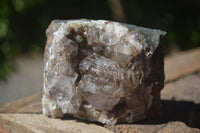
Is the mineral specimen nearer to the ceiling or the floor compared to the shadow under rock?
nearer to the ceiling

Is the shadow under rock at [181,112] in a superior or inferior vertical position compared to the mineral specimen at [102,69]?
inferior

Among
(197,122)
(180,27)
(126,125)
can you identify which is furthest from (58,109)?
(180,27)

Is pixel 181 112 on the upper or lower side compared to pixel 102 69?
lower

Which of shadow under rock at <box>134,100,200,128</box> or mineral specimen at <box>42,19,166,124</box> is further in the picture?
shadow under rock at <box>134,100,200,128</box>

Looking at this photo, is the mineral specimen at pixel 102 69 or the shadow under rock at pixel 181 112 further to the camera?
the shadow under rock at pixel 181 112

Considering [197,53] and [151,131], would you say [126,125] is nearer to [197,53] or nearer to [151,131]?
[151,131]
